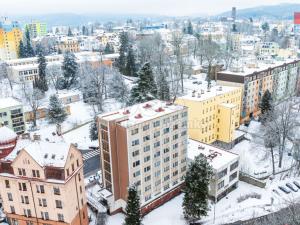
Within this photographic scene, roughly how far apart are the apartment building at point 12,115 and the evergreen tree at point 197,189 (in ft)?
145

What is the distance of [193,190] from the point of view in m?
43.0

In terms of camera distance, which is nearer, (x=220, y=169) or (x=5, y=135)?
(x=5, y=135)

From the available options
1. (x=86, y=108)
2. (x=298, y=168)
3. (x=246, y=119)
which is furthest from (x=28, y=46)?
(x=298, y=168)

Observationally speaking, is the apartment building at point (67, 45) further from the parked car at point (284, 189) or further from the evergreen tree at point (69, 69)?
the parked car at point (284, 189)

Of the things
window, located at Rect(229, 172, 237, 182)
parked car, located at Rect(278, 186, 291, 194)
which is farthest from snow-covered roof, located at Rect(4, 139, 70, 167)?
parked car, located at Rect(278, 186, 291, 194)

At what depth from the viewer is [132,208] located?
3903cm

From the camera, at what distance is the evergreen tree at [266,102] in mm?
74500

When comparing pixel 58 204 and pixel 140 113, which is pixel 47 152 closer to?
pixel 58 204

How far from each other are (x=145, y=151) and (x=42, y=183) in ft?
47.1

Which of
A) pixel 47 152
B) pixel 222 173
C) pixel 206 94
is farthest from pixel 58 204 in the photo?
pixel 206 94

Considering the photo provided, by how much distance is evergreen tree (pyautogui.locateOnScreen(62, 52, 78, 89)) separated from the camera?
96.2m

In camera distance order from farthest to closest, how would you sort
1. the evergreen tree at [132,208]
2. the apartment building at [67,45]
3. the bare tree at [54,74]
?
the apartment building at [67,45] → the bare tree at [54,74] → the evergreen tree at [132,208]

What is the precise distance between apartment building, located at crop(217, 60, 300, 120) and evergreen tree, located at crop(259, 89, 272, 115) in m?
3.42

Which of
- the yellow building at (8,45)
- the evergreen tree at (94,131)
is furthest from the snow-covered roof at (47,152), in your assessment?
the yellow building at (8,45)
